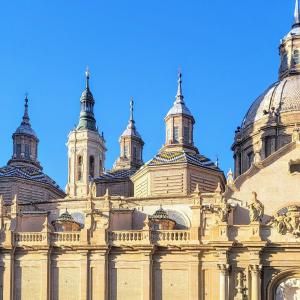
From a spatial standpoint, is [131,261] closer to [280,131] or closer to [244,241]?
[244,241]

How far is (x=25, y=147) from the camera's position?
300 feet

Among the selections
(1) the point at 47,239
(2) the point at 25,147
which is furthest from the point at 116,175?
(1) the point at 47,239

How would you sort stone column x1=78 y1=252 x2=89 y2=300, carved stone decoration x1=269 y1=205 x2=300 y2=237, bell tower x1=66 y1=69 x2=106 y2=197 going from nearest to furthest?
1. carved stone decoration x1=269 y1=205 x2=300 y2=237
2. stone column x1=78 y1=252 x2=89 y2=300
3. bell tower x1=66 y1=69 x2=106 y2=197

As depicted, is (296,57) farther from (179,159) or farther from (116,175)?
Result: (116,175)

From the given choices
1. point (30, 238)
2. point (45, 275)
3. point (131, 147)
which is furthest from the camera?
point (131, 147)

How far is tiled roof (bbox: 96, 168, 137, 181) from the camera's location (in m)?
87.8

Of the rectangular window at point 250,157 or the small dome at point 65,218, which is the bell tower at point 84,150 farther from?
the small dome at point 65,218

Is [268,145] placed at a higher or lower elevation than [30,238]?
higher

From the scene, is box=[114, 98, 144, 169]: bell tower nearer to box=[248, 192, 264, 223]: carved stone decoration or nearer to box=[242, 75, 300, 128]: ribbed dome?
box=[242, 75, 300, 128]: ribbed dome

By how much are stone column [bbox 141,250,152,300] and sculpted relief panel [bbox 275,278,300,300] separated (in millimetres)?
9210

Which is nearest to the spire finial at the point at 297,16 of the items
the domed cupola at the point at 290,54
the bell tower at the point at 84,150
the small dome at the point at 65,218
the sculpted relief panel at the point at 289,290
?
the domed cupola at the point at 290,54

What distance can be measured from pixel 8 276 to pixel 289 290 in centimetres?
2106

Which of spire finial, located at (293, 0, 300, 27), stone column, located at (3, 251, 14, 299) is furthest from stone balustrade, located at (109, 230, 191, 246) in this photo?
spire finial, located at (293, 0, 300, 27)

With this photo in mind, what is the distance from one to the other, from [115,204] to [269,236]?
50.1 feet
